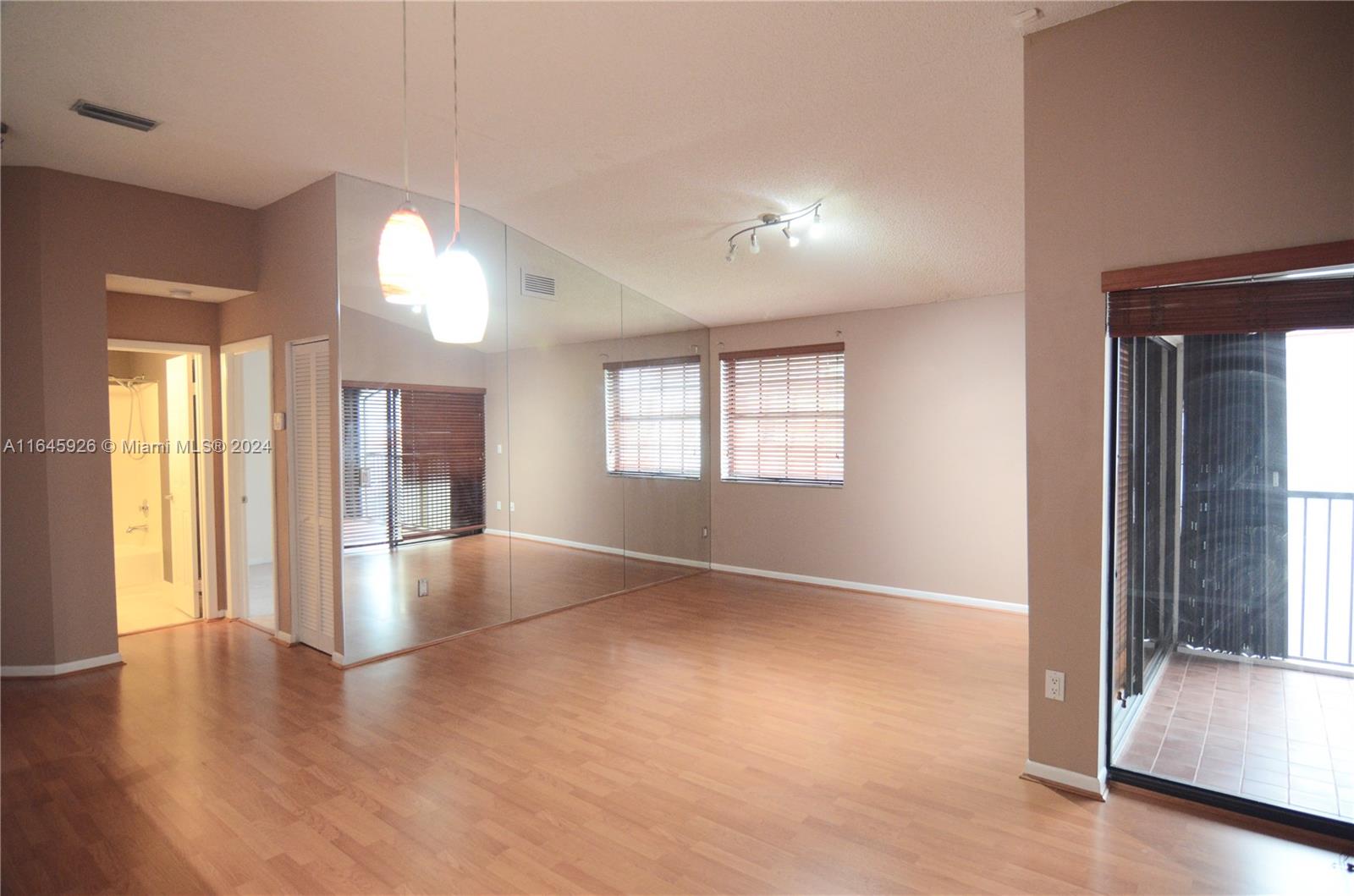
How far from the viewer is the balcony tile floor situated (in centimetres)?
246

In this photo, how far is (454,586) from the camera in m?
4.76

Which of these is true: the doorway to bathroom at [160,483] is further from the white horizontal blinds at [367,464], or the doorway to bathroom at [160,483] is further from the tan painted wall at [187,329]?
the white horizontal blinds at [367,464]

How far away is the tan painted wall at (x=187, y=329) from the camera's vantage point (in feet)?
15.9

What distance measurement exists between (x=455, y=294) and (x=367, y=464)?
9.10ft

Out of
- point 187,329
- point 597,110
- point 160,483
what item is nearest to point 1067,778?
point 597,110

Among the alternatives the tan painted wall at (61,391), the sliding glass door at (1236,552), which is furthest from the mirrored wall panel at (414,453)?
the sliding glass door at (1236,552)

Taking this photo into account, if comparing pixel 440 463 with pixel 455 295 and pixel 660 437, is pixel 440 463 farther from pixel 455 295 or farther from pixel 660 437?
pixel 455 295

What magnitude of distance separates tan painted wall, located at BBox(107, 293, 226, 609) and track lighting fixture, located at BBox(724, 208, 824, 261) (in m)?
4.07

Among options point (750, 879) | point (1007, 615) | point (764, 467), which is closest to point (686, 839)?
point (750, 879)

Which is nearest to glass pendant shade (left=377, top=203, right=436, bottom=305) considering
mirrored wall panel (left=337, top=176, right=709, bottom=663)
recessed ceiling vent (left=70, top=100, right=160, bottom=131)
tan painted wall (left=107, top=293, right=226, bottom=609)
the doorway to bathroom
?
mirrored wall panel (left=337, top=176, right=709, bottom=663)

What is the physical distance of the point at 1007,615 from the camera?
5258 mm

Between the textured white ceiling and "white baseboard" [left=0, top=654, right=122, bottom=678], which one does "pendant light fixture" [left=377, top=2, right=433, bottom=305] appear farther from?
"white baseboard" [left=0, top=654, right=122, bottom=678]

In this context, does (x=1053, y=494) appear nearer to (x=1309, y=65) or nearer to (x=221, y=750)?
(x=1309, y=65)

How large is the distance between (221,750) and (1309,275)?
4.77 metres
